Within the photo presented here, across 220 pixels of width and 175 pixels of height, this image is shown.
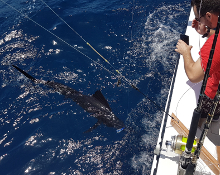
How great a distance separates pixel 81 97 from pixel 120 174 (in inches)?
94.7

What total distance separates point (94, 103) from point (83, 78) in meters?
1.20

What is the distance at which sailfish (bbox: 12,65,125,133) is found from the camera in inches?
199

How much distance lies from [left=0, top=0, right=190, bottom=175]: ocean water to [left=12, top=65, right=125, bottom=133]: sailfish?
0.53ft

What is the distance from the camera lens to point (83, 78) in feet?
20.5

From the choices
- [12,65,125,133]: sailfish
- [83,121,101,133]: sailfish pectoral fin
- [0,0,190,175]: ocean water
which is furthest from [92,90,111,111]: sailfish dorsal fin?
[83,121,101,133]: sailfish pectoral fin

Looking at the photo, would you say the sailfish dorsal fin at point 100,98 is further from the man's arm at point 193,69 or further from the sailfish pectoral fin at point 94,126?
the man's arm at point 193,69

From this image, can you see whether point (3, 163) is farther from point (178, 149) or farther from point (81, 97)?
point (178, 149)

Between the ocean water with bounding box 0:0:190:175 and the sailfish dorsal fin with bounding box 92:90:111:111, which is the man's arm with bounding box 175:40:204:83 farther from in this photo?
the sailfish dorsal fin with bounding box 92:90:111:111

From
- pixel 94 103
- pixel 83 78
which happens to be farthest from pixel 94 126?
pixel 83 78

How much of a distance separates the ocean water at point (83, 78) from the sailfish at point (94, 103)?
0.53ft

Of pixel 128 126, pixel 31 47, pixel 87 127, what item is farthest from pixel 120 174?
pixel 31 47

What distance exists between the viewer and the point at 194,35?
5477 mm

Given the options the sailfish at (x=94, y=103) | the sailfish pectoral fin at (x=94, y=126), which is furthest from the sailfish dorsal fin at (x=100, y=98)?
the sailfish pectoral fin at (x=94, y=126)

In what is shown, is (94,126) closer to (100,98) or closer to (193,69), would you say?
(100,98)
